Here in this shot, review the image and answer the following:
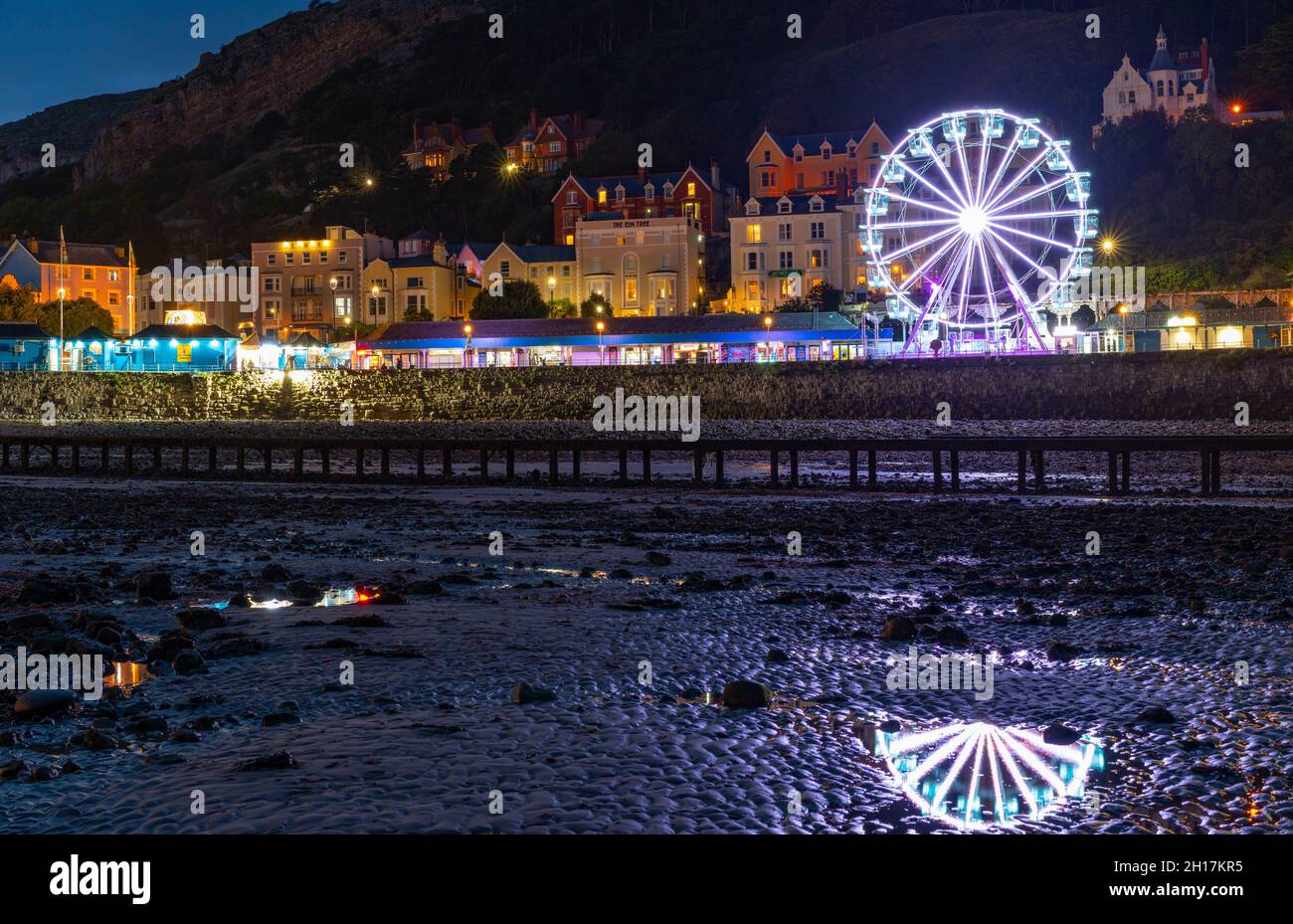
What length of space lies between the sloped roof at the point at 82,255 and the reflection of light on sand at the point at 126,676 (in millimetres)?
100430

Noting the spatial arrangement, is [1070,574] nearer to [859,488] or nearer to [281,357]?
[859,488]

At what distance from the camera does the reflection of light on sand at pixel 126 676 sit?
7914mm

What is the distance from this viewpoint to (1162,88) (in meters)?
109

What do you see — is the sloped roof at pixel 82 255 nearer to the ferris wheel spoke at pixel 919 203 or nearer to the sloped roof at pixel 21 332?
the sloped roof at pixel 21 332

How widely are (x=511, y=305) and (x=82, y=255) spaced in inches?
1688

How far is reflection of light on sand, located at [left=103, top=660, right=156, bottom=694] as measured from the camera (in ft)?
26.0

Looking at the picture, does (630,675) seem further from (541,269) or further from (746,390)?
(541,269)

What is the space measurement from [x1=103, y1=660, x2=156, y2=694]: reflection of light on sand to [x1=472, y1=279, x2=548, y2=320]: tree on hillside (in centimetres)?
7280

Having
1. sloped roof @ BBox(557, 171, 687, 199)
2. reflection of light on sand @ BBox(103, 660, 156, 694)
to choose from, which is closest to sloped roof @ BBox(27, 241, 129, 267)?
sloped roof @ BBox(557, 171, 687, 199)

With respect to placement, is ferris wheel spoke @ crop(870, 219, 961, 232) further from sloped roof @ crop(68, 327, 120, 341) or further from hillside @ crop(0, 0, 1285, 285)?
sloped roof @ crop(68, 327, 120, 341)

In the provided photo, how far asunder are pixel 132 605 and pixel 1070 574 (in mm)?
10199

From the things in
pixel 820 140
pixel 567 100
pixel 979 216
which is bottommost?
pixel 979 216

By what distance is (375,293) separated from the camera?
9369 cm

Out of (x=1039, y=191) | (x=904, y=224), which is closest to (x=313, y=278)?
(x=904, y=224)
